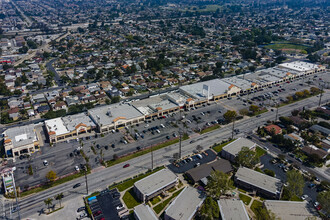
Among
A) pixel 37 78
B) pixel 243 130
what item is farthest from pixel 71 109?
pixel 243 130

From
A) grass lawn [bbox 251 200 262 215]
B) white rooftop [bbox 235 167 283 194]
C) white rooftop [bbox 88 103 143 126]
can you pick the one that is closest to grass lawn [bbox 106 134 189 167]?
white rooftop [bbox 88 103 143 126]

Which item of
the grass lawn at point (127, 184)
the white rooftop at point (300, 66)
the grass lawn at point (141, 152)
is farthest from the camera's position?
the white rooftop at point (300, 66)

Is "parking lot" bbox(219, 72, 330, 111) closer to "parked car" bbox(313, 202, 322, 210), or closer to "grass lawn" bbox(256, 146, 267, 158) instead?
"grass lawn" bbox(256, 146, 267, 158)

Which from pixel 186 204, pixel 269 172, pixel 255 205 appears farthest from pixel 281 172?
pixel 186 204

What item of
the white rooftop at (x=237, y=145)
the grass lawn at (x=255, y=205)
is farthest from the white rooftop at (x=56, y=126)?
the grass lawn at (x=255, y=205)

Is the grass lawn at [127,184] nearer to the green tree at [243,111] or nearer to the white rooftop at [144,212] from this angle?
the white rooftop at [144,212]

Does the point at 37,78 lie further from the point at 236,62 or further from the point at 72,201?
the point at 236,62

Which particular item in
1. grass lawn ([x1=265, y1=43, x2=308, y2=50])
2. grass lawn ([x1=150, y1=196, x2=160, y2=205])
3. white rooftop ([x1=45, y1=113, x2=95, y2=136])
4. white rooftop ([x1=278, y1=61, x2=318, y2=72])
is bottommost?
grass lawn ([x1=150, y1=196, x2=160, y2=205])
